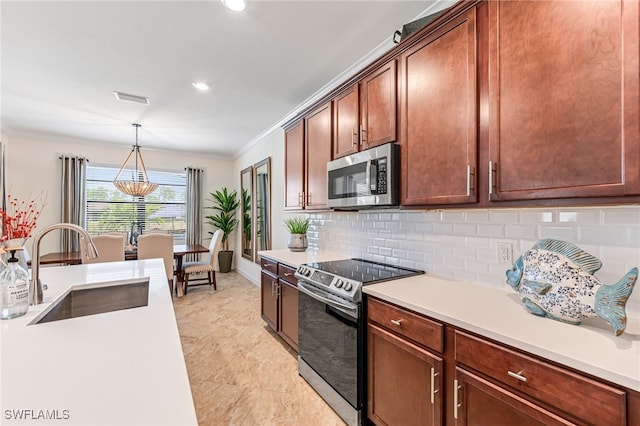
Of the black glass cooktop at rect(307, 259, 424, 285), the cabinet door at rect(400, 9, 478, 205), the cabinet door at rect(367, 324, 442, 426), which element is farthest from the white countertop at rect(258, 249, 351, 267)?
the cabinet door at rect(400, 9, 478, 205)

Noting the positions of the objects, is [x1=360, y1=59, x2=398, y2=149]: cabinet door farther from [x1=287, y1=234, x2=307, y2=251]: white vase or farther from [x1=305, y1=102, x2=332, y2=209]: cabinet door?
[x1=287, y1=234, x2=307, y2=251]: white vase

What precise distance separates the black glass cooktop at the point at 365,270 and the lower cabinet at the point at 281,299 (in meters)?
0.42

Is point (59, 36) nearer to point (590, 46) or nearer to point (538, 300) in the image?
point (590, 46)

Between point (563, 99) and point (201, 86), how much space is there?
3.01 metres

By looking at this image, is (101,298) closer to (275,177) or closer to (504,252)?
(504,252)

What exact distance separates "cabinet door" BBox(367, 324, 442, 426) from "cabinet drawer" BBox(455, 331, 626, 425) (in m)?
0.20

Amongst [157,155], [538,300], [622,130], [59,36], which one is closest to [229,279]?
[157,155]

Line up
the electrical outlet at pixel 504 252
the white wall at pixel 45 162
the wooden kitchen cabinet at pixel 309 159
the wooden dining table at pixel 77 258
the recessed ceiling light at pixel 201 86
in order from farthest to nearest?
the white wall at pixel 45 162, the wooden dining table at pixel 77 258, the recessed ceiling light at pixel 201 86, the wooden kitchen cabinet at pixel 309 159, the electrical outlet at pixel 504 252

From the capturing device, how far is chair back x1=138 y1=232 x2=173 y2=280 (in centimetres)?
388

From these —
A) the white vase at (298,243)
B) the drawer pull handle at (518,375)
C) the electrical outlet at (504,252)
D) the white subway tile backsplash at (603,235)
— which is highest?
the white subway tile backsplash at (603,235)

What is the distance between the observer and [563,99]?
3.50 ft

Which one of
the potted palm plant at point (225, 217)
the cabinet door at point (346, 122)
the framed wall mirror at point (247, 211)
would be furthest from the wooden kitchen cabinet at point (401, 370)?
the potted palm plant at point (225, 217)

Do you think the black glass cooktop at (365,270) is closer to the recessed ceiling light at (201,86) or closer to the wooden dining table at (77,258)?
the recessed ceiling light at (201,86)

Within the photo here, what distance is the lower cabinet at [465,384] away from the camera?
843 mm
